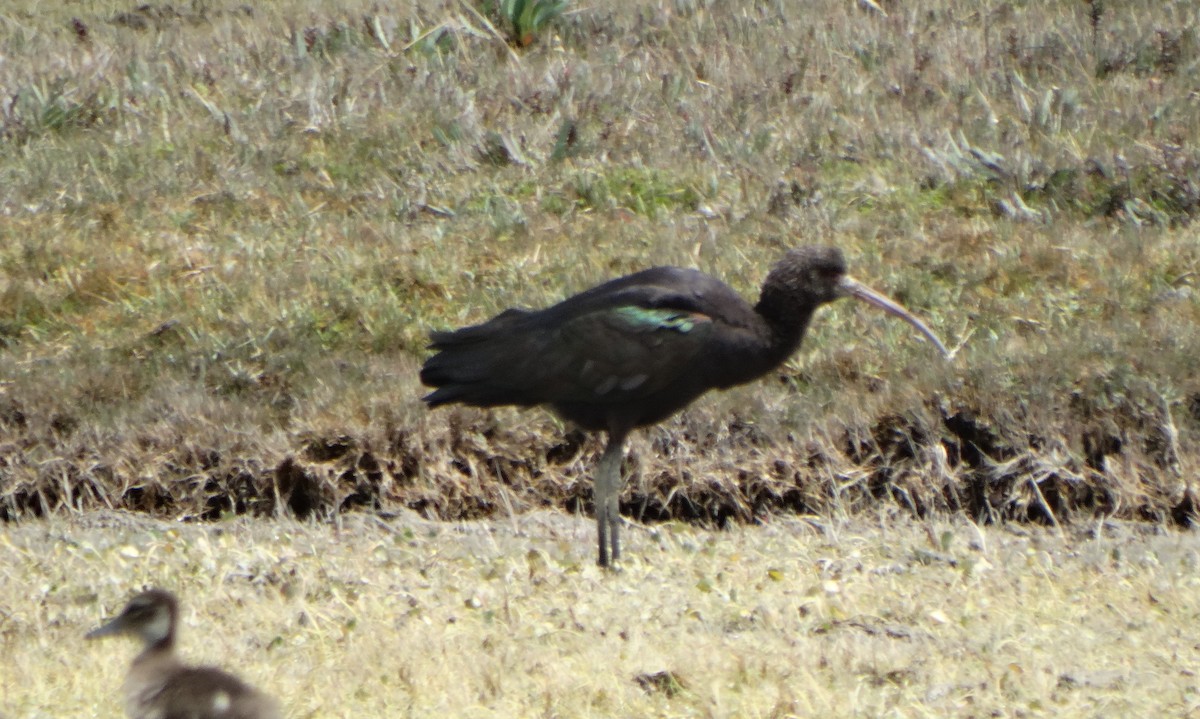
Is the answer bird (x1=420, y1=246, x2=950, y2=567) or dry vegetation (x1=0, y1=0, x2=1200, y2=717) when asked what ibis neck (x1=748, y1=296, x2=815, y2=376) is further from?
dry vegetation (x1=0, y1=0, x2=1200, y2=717)

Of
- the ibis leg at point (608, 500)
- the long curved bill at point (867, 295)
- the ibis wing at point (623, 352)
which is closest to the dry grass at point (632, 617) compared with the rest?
the ibis leg at point (608, 500)

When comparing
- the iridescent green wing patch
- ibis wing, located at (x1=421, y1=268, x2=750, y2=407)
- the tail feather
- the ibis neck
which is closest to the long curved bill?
the ibis neck

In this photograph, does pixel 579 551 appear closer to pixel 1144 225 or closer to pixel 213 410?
pixel 213 410

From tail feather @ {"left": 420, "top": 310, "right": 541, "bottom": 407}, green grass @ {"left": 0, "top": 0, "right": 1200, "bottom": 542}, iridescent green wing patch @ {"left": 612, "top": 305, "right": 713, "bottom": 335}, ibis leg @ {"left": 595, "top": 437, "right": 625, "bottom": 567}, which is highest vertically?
iridescent green wing patch @ {"left": 612, "top": 305, "right": 713, "bottom": 335}

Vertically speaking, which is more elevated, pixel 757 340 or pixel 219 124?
pixel 757 340

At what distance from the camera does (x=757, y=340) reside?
661 cm

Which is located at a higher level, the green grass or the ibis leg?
the ibis leg

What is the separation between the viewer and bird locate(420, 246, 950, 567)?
651 centimetres

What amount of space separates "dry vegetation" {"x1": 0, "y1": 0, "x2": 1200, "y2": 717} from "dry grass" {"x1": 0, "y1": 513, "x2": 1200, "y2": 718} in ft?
0.09

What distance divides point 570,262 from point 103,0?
7.98 m

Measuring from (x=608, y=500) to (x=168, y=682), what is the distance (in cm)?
271

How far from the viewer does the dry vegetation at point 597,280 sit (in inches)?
220

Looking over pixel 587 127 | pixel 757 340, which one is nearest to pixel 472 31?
pixel 587 127

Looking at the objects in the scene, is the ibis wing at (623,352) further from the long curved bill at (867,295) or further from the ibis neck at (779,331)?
the long curved bill at (867,295)
